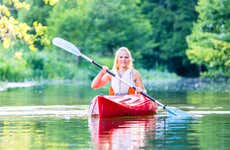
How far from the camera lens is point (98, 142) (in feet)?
46.9

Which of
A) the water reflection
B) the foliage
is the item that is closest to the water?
the water reflection

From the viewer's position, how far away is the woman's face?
20219 mm

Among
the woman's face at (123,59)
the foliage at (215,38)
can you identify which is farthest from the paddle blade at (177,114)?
the foliage at (215,38)

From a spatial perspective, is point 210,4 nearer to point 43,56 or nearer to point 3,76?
point 43,56

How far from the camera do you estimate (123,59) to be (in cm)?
2034

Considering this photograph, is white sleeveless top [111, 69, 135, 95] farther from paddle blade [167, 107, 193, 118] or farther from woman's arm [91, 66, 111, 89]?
paddle blade [167, 107, 193, 118]

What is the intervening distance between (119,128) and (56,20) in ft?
159

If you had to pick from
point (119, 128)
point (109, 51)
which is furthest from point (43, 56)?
point (119, 128)

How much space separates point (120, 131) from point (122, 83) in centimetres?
460

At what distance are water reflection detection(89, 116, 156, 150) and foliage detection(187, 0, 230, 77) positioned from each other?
Result: 99.2 feet

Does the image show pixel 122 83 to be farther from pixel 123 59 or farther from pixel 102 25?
pixel 102 25

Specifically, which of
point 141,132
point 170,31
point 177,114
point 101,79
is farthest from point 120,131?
point 170,31

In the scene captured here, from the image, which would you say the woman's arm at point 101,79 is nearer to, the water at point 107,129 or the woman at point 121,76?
the woman at point 121,76

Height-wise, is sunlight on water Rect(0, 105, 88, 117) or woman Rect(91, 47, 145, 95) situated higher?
woman Rect(91, 47, 145, 95)
